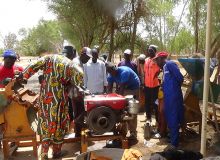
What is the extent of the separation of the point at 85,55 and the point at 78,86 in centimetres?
172

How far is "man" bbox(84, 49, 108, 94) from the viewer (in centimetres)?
730

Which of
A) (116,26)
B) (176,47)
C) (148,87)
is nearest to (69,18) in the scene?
(116,26)

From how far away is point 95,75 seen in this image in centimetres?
730

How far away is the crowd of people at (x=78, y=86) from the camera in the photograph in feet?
17.7

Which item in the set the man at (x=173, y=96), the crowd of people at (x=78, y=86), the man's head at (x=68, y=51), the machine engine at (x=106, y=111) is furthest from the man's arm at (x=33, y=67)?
the man at (x=173, y=96)

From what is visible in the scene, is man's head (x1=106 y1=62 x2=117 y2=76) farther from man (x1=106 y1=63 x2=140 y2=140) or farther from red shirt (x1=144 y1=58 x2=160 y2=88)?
red shirt (x1=144 y1=58 x2=160 y2=88)

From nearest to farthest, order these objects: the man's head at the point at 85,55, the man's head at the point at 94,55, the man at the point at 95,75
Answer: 1. the man's head at the point at 85,55
2. the man's head at the point at 94,55
3. the man at the point at 95,75

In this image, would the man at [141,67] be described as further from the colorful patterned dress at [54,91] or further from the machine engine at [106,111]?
the colorful patterned dress at [54,91]

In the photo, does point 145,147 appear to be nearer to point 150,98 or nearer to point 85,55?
point 150,98

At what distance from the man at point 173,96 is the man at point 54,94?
157 centimetres

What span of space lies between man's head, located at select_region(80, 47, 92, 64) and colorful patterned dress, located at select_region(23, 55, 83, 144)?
1.50m

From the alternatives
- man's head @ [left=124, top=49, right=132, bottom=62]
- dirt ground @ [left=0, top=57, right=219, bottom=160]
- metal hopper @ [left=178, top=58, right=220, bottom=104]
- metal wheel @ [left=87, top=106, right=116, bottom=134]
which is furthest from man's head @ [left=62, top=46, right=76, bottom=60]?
man's head @ [left=124, top=49, right=132, bottom=62]

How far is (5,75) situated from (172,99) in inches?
117

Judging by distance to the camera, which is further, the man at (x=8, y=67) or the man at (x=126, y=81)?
the man at (x=126, y=81)
